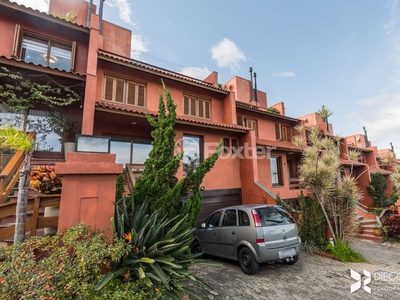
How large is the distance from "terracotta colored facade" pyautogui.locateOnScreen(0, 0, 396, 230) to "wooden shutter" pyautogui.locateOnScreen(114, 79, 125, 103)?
0.14 feet

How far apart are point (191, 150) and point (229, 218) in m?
4.48

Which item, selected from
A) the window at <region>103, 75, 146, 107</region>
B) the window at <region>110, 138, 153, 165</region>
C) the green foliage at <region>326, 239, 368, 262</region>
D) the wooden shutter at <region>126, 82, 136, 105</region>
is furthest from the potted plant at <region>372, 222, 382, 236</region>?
the wooden shutter at <region>126, 82, 136, 105</region>

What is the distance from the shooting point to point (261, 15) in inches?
508

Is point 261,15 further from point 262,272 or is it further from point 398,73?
point 262,272

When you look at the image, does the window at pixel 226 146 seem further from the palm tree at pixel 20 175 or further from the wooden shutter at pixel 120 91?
the palm tree at pixel 20 175

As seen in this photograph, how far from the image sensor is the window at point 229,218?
18.7ft

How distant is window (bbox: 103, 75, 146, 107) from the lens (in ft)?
28.0

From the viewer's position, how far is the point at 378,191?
55.7 ft

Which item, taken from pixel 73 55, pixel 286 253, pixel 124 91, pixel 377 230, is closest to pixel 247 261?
pixel 286 253

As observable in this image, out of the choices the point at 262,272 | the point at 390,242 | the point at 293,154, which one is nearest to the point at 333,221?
the point at 262,272

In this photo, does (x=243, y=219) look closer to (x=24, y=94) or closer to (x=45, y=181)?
(x=45, y=181)

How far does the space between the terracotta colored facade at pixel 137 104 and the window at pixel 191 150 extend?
121mm

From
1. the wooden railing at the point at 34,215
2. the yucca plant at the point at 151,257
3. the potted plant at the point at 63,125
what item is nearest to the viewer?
the yucca plant at the point at 151,257

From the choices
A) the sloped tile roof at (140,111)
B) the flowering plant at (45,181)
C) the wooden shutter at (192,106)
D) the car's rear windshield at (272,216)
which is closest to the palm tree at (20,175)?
the flowering plant at (45,181)
